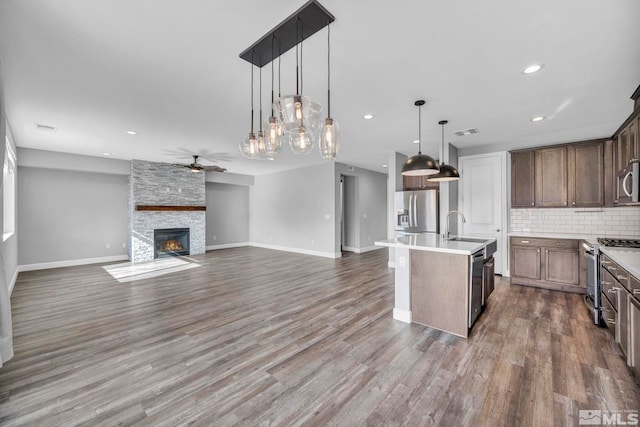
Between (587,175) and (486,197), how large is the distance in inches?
57.1

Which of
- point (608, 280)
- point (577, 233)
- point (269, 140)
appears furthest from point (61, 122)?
point (577, 233)

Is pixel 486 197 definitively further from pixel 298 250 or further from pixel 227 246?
pixel 227 246

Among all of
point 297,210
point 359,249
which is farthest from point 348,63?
point 359,249

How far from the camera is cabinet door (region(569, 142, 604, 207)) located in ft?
14.0

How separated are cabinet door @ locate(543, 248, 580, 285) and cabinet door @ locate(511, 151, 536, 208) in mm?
945

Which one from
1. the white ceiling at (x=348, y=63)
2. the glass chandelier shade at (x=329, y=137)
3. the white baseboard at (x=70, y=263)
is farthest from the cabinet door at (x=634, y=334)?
the white baseboard at (x=70, y=263)

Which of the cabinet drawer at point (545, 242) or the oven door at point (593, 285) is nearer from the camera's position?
the oven door at point (593, 285)

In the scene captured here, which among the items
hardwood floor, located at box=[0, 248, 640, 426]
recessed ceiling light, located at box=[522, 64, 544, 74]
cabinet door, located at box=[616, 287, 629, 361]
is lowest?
hardwood floor, located at box=[0, 248, 640, 426]

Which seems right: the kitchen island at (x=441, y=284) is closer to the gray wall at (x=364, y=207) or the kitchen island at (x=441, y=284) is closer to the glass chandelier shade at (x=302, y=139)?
the glass chandelier shade at (x=302, y=139)

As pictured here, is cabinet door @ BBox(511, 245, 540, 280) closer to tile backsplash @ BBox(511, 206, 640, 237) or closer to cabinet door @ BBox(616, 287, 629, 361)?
tile backsplash @ BBox(511, 206, 640, 237)

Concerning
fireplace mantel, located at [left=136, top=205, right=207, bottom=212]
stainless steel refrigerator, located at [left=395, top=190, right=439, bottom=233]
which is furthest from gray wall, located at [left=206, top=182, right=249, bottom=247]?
stainless steel refrigerator, located at [left=395, top=190, right=439, bottom=233]

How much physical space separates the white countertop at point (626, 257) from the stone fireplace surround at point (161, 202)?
855cm

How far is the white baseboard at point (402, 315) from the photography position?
3.17 metres

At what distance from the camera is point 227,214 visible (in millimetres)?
9609
